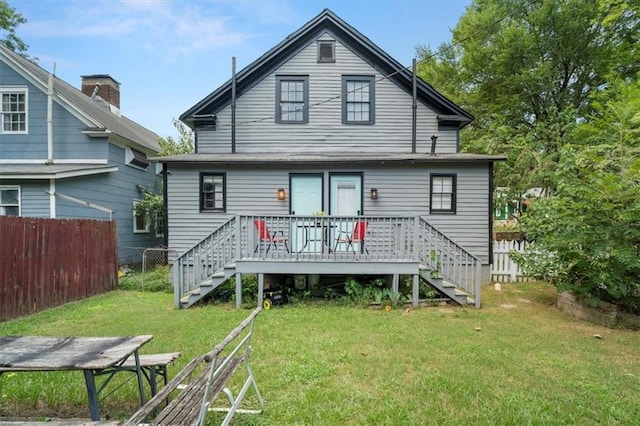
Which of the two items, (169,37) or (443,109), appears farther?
(169,37)

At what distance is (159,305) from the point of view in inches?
301

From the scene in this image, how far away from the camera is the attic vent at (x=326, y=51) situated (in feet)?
36.7

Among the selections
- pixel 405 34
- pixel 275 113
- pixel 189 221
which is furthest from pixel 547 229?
pixel 405 34

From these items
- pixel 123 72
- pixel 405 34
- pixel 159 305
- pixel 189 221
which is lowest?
pixel 159 305

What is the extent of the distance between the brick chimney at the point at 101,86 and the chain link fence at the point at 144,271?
878 cm

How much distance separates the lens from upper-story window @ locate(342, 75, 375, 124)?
11.2 m

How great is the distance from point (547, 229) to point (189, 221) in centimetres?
914

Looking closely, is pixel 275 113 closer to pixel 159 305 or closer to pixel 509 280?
pixel 159 305

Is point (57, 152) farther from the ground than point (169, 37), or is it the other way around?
point (169, 37)

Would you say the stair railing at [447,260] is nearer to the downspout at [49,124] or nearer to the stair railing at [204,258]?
the stair railing at [204,258]

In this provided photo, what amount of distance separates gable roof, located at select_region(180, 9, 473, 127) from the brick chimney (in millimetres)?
8866

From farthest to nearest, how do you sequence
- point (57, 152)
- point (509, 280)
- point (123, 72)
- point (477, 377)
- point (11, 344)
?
point (123, 72)
point (57, 152)
point (509, 280)
point (477, 377)
point (11, 344)

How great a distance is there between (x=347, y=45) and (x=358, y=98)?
1.75m

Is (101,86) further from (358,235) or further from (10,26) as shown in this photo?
(358,235)
